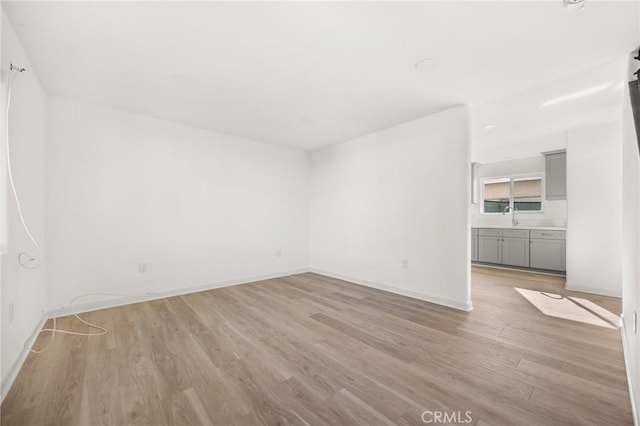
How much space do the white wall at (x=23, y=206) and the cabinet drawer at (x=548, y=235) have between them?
722 cm

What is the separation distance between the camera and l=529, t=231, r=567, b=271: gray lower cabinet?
190 inches

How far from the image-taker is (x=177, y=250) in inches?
149

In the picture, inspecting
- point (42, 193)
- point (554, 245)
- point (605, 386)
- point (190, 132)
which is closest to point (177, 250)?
point (42, 193)

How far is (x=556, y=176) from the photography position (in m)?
5.07

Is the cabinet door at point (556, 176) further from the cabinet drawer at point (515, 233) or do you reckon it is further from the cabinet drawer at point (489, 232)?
the cabinet drawer at point (489, 232)

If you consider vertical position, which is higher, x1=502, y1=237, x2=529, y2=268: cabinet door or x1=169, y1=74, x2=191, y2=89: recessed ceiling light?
x1=169, y1=74, x2=191, y2=89: recessed ceiling light

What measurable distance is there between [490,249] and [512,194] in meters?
1.48

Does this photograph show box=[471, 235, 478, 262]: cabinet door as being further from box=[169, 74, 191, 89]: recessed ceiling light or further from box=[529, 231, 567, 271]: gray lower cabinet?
box=[169, 74, 191, 89]: recessed ceiling light

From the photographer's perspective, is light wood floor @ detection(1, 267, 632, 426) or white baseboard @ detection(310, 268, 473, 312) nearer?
light wood floor @ detection(1, 267, 632, 426)

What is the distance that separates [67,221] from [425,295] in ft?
14.7

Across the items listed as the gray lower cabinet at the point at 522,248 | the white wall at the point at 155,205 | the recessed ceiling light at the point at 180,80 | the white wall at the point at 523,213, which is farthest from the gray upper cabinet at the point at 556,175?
the recessed ceiling light at the point at 180,80

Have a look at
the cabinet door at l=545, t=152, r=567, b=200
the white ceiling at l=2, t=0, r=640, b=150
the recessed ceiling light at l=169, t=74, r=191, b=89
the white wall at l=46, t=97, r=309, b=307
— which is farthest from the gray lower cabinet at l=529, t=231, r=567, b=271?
the recessed ceiling light at l=169, t=74, r=191, b=89

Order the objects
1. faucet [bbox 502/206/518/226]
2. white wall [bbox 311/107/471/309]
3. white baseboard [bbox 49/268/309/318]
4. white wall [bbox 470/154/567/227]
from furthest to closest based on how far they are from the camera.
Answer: faucet [bbox 502/206/518/226]
white wall [bbox 470/154/567/227]
white wall [bbox 311/107/471/309]
white baseboard [bbox 49/268/309/318]

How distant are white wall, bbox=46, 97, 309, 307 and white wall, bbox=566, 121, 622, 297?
4728mm
